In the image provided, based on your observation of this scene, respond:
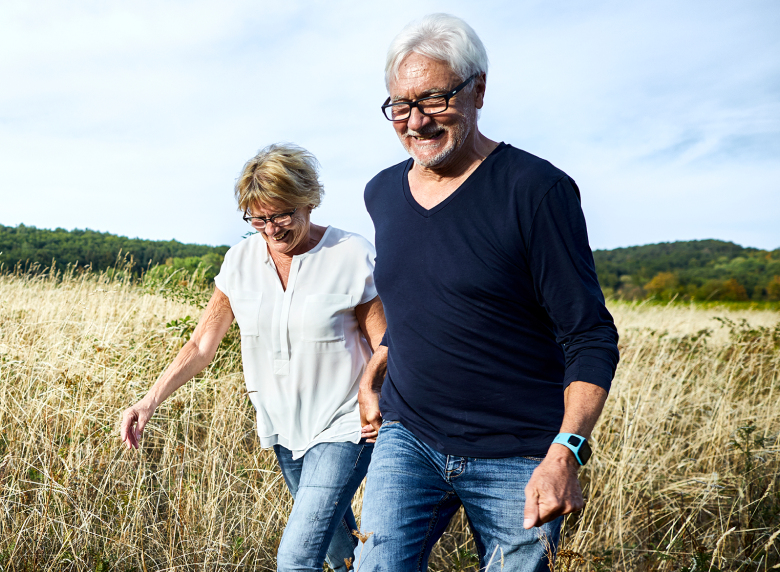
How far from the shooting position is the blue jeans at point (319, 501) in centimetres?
216

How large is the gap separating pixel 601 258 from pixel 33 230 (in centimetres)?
5829

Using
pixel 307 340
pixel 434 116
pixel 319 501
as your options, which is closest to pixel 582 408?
pixel 434 116

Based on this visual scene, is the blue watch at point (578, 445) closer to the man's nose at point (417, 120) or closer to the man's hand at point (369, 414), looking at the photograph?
the man's hand at point (369, 414)

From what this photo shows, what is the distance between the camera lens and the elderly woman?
2402 millimetres

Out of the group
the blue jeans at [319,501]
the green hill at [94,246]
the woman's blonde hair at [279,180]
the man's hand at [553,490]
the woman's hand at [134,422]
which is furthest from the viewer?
the green hill at [94,246]

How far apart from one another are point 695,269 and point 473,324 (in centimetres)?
6251

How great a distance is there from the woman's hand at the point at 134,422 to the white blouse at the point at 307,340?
44 cm

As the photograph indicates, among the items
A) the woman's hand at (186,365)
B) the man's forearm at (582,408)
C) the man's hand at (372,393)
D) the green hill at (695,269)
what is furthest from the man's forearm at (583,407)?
the green hill at (695,269)

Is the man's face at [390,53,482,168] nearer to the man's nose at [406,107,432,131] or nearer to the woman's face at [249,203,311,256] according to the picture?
the man's nose at [406,107,432,131]

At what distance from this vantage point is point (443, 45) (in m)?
1.81

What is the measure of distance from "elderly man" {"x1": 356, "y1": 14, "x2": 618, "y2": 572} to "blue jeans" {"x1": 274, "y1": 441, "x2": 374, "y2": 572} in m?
0.40

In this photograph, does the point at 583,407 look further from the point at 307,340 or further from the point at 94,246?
the point at 94,246

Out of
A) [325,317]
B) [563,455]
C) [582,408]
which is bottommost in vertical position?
[563,455]

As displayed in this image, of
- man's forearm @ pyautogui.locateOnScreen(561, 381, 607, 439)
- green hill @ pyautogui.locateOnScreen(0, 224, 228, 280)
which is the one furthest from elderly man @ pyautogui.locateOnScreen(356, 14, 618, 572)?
green hill @ pyautogui.locateOnScreen(0, 224, 228, 280)
